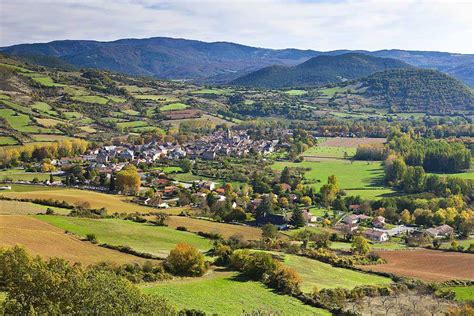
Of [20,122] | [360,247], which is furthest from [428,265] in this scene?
[20,122]

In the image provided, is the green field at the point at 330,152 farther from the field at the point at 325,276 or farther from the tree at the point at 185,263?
the tree at the point at 185,263

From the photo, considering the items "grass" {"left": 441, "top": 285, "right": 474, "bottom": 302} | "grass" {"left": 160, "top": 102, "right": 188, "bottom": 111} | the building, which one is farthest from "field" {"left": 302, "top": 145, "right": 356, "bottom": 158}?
"grass" {"left": 441, "top": 285, "right": 474, "bottom": 302}

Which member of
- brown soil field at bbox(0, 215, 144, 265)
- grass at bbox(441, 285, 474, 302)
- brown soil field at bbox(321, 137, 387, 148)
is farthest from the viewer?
brown soil field at bbox(321, 137, 387, 148)

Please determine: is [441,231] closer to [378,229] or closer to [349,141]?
[378,229]

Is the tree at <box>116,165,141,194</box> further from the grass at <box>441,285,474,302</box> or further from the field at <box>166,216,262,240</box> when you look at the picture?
the grass at <box>441,285,474,302</box>

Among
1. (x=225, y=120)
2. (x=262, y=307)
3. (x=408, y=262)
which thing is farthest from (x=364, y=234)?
(x=225, y=120)

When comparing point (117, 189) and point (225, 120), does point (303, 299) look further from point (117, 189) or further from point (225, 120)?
point (225, 120)
